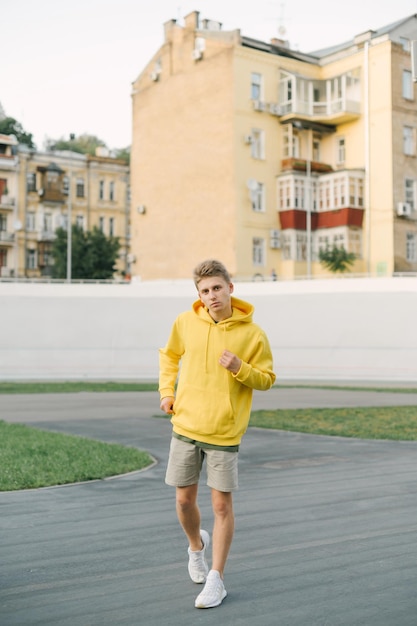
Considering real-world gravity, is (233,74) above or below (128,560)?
above

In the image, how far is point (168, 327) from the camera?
36.9m

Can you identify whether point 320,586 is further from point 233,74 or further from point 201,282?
point 233,74

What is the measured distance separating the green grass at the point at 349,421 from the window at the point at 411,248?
26664mm

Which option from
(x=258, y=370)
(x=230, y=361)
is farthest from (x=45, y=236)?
(x=230, y=361)

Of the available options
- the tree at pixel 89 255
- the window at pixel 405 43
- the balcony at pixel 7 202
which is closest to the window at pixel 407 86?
the window at pixel 405 43

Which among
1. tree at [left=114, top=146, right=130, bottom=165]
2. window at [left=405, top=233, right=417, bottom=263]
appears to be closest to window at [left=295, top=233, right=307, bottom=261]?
window at [left=405, top=233, right=417, bottom=263]

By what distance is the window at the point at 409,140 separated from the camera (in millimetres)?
44781

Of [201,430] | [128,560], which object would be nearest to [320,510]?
[128,560]

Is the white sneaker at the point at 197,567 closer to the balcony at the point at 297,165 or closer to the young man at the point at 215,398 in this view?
the young man at the point at 215,398

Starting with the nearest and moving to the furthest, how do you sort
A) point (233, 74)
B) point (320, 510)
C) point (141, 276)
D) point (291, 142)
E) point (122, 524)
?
point (122, 524) < point (320, 510) < point (233, 74) < point (291, 142) < point (141, 276)

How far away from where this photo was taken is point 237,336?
197 inches

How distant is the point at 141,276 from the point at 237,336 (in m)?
45.5

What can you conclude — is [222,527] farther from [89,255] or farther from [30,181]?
[30,181]

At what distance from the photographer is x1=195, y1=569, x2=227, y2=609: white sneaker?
15.3ft
